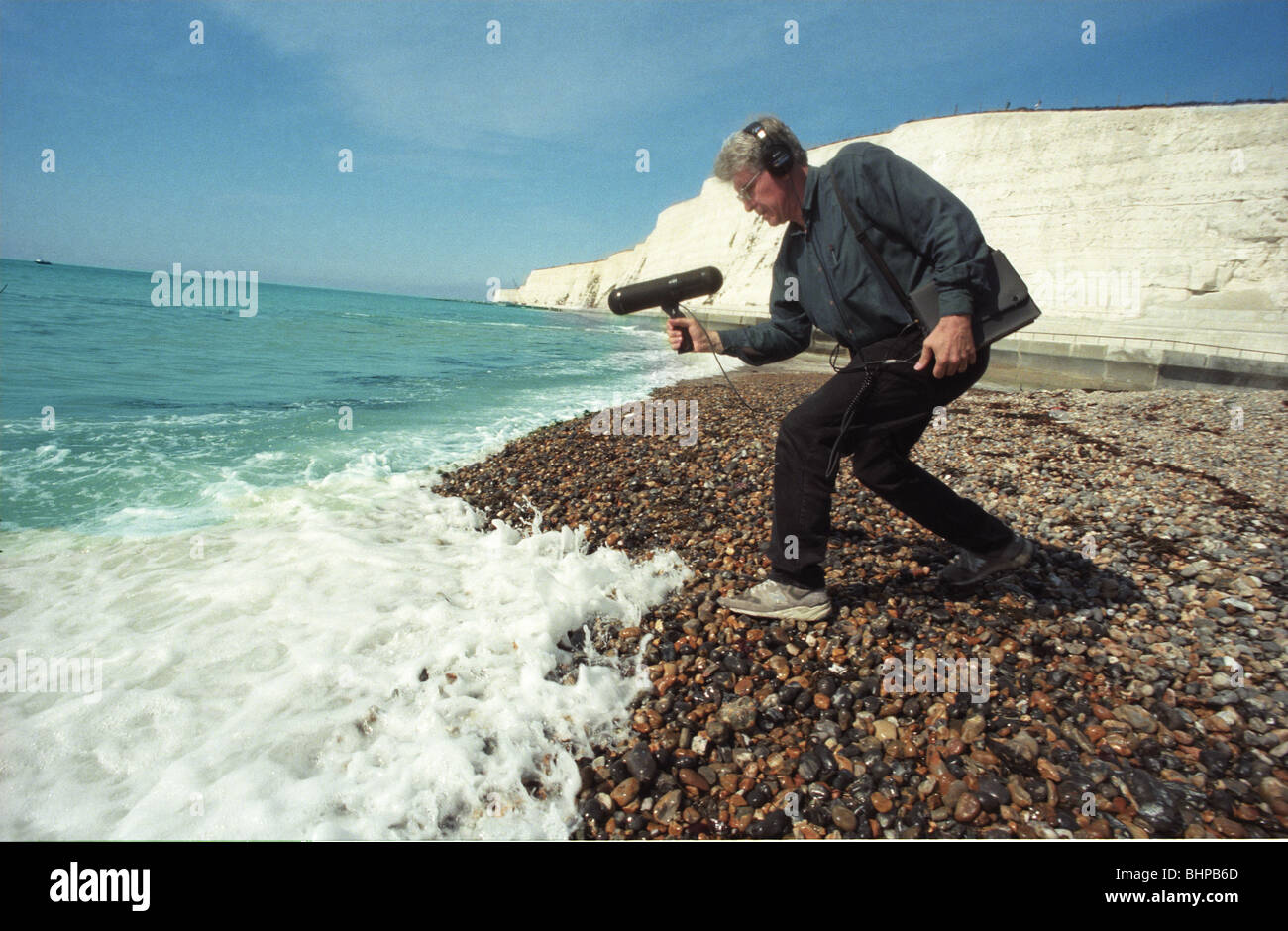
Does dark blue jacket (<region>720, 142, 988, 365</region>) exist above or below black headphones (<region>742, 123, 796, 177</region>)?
below

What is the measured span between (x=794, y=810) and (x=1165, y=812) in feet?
4.74

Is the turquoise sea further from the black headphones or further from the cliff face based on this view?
the cliff face

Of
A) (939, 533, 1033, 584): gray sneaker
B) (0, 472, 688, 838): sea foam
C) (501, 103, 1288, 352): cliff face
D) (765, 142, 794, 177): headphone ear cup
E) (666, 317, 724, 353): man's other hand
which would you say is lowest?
(0, 472, 688, 838): sea foam

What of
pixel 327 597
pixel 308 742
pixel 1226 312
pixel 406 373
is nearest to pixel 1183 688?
pixel 308 742

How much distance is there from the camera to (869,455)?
10.5ft

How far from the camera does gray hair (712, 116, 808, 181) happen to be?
10.1ft

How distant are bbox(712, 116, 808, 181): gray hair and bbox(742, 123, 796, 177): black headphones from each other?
1 cm

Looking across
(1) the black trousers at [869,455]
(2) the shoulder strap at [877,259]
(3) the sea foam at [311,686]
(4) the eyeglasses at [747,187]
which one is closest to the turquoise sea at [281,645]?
(3) the sea foam at [311,686]

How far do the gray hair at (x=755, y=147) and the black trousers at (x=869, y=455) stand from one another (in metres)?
1.19

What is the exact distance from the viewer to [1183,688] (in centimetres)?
291

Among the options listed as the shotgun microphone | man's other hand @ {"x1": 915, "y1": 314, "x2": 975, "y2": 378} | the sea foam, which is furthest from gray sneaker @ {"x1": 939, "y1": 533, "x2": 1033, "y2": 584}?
the shotgun microphone

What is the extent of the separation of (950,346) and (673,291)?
1.78 m

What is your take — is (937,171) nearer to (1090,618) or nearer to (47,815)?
(1090,618)

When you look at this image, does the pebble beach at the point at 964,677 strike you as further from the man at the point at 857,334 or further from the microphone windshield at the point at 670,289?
the microphone windshield at the point at 670,289
